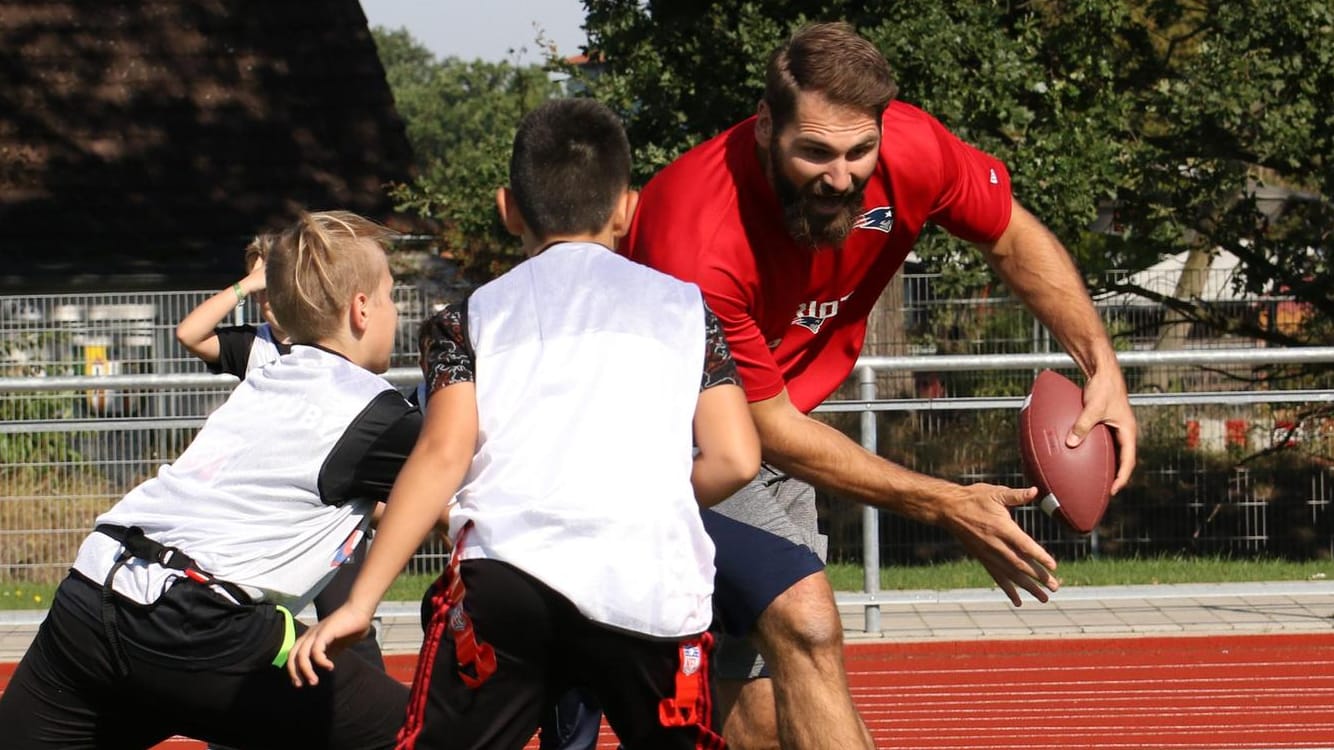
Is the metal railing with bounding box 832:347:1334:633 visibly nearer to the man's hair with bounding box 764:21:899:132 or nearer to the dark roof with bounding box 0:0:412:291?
the man's hair with bounding box 764:21:899:132

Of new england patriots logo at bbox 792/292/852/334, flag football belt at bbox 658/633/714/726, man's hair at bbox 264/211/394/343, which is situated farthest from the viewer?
new england patriots logo at bbox 792/292/852/334

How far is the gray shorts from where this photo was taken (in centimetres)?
461

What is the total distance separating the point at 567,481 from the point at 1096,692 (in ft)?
16.8

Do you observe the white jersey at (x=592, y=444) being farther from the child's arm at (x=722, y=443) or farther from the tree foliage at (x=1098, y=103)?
the tree foliage at (x=1098, y=103)

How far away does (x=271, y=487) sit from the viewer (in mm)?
3973

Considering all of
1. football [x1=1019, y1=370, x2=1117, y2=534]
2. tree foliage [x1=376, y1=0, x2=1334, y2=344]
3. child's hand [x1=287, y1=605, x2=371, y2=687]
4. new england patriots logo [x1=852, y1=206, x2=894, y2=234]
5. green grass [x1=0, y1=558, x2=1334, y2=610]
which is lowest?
green grass [x1=0, y1=558, x2=1334, y2=610]

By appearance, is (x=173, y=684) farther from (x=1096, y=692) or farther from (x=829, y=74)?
(x=1096, y=692)

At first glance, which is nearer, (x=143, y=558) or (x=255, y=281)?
(x=143, y=558)

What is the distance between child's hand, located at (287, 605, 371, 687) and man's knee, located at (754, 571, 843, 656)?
1.19 meters

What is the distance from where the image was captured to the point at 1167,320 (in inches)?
496

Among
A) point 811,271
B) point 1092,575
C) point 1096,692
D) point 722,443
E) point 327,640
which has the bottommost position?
point 1096,692

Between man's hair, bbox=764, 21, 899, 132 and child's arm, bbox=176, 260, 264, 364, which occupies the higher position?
man's hair, bbox=764, 21, 899, 132

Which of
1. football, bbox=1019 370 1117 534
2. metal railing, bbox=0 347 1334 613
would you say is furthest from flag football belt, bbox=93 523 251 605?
metal railing, bbox=0 347 1334 613

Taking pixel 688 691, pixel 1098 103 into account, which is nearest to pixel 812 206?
pixel 688 691
